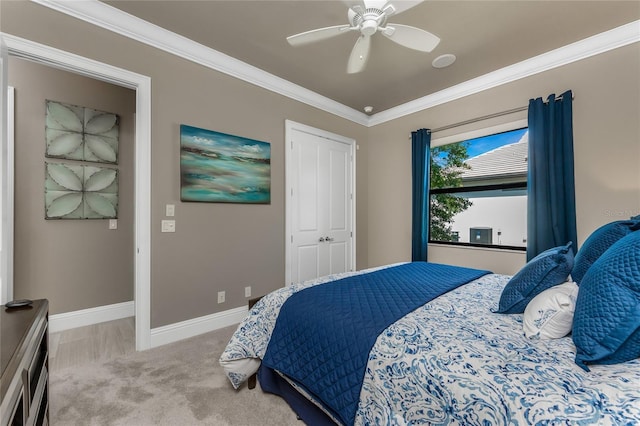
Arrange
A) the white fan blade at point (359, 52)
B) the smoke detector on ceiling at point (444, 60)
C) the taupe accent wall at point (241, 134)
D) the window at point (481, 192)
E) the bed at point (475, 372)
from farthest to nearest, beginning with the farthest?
the window at point (481, 192)
the smoke detector on ceiling at point (444, 60)
the taupe accent wall at point (241, 134)
the white fan blade at point (359, 52)
the bed at point (475, 372)

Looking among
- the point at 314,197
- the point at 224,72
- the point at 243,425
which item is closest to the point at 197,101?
the point at 224,72

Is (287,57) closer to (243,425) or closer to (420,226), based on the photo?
(420,226)

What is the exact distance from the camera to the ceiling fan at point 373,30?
169cm

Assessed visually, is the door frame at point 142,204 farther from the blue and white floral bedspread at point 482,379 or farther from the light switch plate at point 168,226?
the blue and white floral bedspread at point 482,379

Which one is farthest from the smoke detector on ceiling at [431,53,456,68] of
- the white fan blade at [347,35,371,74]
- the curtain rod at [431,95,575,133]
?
the white fan blade at [347,35,371,74]

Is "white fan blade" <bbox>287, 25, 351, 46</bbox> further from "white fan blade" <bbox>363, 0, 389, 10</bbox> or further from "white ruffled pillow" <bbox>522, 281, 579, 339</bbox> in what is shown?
"white ruffled pillow" <bbox>522, 281, 579, 339</bbox>

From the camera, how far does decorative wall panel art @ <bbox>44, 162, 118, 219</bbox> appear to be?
2.77 meters

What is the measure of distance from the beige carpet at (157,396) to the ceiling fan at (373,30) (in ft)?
7.62

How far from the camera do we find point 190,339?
2.57 metres

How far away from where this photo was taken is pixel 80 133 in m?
2.94

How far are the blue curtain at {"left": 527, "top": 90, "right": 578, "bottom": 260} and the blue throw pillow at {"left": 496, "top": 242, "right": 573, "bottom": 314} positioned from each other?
151cm

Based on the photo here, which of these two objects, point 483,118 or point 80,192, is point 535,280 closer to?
point 483,118

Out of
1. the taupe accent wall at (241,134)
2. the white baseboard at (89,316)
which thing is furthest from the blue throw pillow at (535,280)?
the white baseboard at (89,316)

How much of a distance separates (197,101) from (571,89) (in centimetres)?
356
